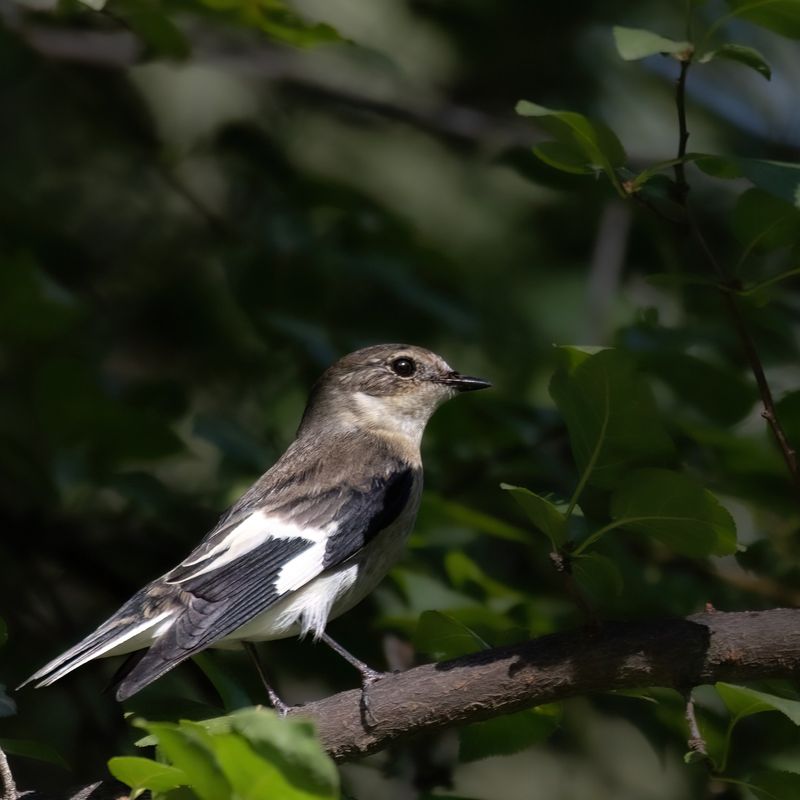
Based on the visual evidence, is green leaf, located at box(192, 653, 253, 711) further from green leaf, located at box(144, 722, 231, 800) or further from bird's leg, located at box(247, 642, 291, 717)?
green leaf, located at box(144, 722, 231, 800)

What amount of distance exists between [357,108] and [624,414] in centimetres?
341

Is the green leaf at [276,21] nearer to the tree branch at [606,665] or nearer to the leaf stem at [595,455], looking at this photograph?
the leaf stem at [595,455]

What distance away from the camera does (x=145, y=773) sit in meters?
1.97

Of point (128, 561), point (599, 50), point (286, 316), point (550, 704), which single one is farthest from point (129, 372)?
point (550, 704)

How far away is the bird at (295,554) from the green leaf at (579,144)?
4.07ft

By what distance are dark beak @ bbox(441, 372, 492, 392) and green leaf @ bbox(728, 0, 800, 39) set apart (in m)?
1.81

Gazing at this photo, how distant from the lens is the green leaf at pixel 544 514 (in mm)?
2186

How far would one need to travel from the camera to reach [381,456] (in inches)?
152

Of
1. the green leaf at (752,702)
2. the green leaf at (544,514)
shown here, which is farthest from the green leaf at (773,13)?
the green leaf at (752,702)

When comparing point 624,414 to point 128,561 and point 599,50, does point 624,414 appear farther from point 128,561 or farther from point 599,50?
point 599,50

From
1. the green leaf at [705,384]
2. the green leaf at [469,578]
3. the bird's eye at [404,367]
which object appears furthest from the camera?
the bird's eye at [404,367]

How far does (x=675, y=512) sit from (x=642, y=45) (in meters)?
0.82

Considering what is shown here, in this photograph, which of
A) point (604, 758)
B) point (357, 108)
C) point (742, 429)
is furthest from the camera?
point (357, 108)

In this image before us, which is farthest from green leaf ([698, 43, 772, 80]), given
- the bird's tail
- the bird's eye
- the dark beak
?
the bird's eye
